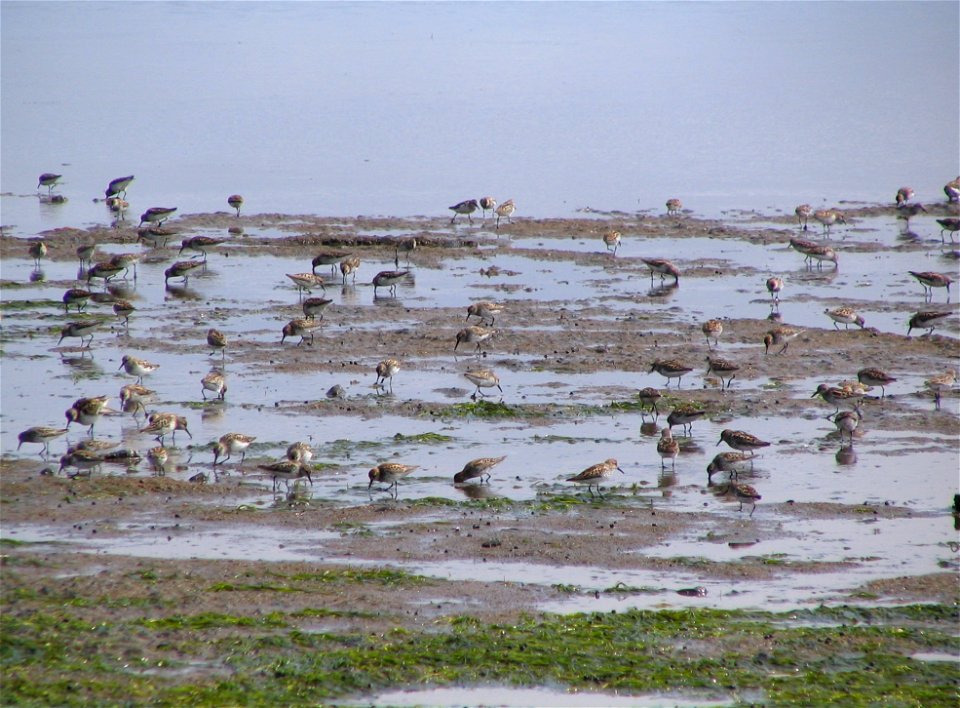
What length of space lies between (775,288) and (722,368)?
19.7 feet

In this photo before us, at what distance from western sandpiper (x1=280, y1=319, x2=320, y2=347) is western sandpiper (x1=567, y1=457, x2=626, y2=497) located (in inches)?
293

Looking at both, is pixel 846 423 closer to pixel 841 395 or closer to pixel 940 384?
pixel 841 395

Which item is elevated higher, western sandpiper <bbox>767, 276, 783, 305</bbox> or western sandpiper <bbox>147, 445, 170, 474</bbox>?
western sandpiper <bbox>767, 276, 783, 305</bbox>

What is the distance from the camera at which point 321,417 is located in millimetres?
17719

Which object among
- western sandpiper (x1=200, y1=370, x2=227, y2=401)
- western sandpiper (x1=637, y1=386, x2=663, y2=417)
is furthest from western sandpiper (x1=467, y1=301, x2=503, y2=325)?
western sandpiper (x1=200, y1=370, x2=227, y2=401)

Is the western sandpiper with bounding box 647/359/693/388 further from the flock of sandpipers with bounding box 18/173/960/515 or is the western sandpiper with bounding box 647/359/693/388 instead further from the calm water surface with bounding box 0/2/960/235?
the calm water surface with bounding box 0/2/960/235

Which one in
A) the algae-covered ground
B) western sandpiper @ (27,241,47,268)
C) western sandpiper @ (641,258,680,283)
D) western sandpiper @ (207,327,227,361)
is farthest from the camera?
western sandpiper @ (27,241,47,268)

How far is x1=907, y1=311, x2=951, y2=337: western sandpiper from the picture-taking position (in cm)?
2192

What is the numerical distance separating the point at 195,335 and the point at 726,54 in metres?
67.5

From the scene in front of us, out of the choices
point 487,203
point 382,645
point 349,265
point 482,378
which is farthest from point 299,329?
point 487,203

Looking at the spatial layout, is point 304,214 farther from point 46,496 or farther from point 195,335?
point 46,496

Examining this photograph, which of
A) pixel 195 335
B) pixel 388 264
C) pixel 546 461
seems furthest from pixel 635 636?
pixel 388 264

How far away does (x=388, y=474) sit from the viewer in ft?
48.8

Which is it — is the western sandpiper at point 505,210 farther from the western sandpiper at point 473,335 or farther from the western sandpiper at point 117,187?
the western sandpiper at point 473,335
